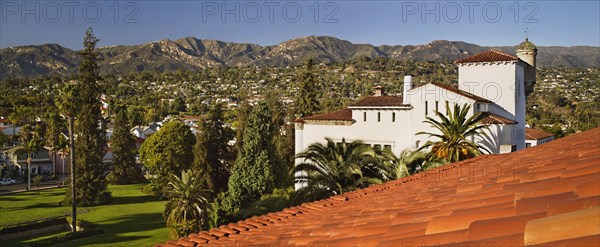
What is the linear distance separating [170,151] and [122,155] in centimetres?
986

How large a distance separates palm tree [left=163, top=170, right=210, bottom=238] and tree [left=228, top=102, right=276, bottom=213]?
375 cm

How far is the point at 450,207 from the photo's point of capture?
10.4 ft

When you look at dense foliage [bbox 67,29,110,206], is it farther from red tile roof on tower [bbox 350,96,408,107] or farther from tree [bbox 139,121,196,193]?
red tile roof on tower [bbox 350,96,408,107]

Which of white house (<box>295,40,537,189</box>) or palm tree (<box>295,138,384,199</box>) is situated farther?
white house (<box>295,40,537,189</box>)

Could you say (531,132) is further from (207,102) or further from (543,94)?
(207,102)

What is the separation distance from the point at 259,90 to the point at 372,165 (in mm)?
140393

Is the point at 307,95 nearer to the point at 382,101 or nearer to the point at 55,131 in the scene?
the point at 382,101

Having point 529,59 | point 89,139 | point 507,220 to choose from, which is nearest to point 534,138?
point 529,59

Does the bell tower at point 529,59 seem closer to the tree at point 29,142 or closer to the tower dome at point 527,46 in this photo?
the tower dome at point 527,46

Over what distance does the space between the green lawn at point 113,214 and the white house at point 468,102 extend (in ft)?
47.8

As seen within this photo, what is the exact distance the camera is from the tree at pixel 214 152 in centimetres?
4084

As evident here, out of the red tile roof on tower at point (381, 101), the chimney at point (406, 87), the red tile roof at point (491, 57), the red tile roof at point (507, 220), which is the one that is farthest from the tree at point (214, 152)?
the red tile roof at point (507, 220)

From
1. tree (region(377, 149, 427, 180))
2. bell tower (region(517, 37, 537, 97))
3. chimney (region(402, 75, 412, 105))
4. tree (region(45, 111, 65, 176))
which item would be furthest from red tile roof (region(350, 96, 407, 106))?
tree (region(45, 111, 65, 176))

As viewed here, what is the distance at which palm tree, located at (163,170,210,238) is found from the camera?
81.4 feet
